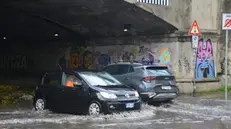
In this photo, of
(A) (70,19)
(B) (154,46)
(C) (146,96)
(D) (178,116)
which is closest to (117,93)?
(D) (178,116)

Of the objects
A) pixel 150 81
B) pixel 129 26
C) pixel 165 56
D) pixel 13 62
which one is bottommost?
pixel 150 81

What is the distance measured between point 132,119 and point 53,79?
3482 mm

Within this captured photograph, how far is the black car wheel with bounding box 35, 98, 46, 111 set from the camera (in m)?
14.3

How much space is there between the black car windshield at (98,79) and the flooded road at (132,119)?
130cm

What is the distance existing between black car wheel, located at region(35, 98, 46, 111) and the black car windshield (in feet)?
6.03

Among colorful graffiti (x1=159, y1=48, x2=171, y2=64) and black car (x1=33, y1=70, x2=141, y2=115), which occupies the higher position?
colorful graffiti (x1=159, y1=48, x2=171, y2=64)

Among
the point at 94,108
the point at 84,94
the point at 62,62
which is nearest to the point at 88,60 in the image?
the point at 62,62

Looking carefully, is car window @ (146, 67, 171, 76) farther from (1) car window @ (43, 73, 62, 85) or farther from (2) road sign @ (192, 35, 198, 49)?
(1) car window @ (43, 73, 62, 85)

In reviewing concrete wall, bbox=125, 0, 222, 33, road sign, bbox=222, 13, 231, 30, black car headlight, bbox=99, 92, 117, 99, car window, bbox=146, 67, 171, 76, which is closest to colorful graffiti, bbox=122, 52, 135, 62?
concrete wall, bbox=125, 0, 222, 33

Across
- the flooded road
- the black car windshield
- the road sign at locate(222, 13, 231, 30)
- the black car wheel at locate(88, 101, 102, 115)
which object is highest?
the road sign at locate(222, 13, 231, 30)

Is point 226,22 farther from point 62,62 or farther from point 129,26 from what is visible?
point 62,62

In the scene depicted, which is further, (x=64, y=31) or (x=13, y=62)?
(x=13, y=62)

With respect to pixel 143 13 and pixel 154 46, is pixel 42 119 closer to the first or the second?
pixel 143 13

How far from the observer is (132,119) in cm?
1239
